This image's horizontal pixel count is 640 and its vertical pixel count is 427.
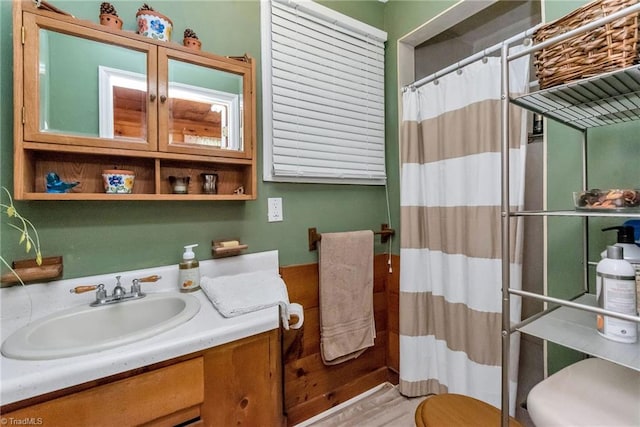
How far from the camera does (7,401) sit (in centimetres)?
61

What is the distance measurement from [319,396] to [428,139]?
5.23 ft

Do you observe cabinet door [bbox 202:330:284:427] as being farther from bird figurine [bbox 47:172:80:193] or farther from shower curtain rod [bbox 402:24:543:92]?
shower curtain rod [bbox 402:24:543:92]

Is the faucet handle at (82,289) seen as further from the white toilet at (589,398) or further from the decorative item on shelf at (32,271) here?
the white toilet at (589,398)

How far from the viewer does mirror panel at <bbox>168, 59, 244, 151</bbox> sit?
1.17 m

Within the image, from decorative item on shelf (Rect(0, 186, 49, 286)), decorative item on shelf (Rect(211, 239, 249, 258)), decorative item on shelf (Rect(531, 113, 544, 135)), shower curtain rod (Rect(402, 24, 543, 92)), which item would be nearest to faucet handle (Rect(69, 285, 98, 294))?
decorative item on shelf (Rect(0, 186, 49, 286))

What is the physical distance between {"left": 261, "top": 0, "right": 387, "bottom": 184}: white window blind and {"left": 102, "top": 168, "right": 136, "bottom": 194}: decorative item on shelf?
60cm

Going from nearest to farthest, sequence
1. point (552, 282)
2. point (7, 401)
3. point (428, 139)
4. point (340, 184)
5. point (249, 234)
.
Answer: point (7, 401), point (552, 282), point (249, 234), point (428, 139), point (340, 184)

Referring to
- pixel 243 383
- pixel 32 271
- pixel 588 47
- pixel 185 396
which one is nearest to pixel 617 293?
pixel 588 47

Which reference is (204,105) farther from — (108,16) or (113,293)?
(113,293)

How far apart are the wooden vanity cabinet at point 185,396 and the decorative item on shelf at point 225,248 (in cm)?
49

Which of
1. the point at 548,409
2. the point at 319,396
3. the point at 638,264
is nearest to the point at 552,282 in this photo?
the point at 638,264

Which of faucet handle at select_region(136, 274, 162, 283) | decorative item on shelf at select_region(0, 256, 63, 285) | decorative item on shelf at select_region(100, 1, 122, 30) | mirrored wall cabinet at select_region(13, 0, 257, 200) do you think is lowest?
faucet handle at select_region(136, 274, 162, 283)

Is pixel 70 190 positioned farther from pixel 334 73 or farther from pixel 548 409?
pixel 548 409

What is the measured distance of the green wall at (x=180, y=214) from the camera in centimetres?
103
